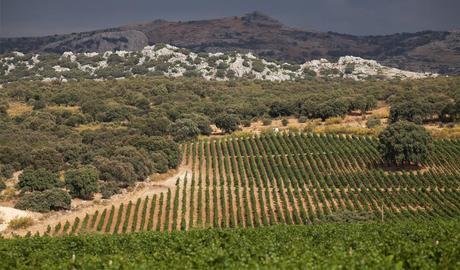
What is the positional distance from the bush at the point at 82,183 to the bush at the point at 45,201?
344 centimetres

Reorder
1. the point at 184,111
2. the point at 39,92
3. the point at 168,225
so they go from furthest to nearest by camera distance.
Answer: the point at 39,92
the point at 184,111
the point at 168,225

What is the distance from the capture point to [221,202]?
6456 centimetres

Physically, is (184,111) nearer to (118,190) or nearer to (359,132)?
(359,132)

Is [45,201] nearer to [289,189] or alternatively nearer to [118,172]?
[118,172]

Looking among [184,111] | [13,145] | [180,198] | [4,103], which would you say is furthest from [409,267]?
[4,103]

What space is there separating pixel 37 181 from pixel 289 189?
3110 centimetres

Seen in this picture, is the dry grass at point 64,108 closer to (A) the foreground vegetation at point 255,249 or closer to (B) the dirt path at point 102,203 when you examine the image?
(B) the dirt path at point 102,203

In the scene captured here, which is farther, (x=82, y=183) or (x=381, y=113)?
(x=381, y=113)

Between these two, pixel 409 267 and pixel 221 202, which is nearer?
pixel 409 267

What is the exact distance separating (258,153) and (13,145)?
3898cm

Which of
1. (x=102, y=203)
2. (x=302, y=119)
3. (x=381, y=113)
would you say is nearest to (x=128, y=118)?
(x=302, y=119)

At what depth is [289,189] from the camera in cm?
6938

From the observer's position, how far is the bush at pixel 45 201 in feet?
192

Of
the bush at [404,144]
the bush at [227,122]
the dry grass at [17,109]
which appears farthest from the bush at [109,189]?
the dry grass at [17,109]
